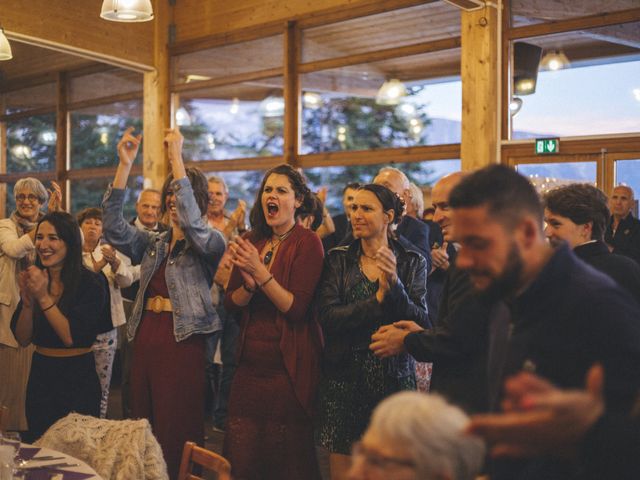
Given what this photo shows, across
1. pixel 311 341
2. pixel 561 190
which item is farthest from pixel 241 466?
pixel 561 190

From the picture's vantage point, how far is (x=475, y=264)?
1.33 m

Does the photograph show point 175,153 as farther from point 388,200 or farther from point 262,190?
point 388,200

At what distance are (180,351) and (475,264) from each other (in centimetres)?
254

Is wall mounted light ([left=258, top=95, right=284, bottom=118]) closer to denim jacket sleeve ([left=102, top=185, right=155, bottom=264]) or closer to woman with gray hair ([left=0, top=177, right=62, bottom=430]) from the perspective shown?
woman with gray hair ([left=0, top=177, right=62, bottom=430])

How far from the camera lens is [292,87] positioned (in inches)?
328

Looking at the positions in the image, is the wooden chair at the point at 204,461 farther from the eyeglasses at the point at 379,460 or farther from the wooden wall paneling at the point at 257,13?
the wooden wall paneling at the point at 257,13

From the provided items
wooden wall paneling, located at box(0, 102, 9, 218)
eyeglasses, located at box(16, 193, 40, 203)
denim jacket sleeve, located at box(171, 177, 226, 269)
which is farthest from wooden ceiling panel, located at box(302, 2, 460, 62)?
wooden wall paneling, located at box(0, 102, 9, 218)

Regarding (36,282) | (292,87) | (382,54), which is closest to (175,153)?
(36,282)

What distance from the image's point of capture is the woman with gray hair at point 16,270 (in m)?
4.91

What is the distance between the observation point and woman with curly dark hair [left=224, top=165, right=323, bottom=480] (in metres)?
3.23

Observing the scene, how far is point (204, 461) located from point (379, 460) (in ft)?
3.97

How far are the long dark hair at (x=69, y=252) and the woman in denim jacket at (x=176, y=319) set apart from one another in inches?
12.0

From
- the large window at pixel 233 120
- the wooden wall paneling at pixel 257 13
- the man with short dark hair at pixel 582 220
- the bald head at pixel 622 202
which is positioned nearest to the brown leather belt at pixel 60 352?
the man with short dark hair at pixel 582 220

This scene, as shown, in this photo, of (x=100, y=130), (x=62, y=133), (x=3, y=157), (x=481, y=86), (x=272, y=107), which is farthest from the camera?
(x=3, y=157)
